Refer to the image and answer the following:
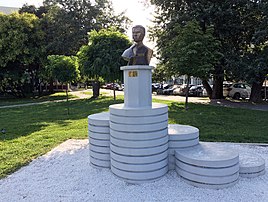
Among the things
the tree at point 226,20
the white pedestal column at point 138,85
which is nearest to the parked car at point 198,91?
the tree at point 226,20

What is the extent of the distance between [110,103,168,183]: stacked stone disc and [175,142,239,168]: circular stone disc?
1.31ft

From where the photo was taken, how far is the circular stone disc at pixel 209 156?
3572 mm

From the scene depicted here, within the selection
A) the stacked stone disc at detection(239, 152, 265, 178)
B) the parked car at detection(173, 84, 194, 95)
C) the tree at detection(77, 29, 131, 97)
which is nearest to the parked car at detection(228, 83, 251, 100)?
the parked car at detection(173, 84, 194, 95)

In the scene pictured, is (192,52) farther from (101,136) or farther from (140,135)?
(140,135)

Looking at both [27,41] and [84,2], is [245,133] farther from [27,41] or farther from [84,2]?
[84,2]

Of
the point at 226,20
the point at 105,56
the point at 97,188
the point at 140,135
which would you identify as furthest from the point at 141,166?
the point at 226,20

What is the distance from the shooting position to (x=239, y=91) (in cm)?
1912

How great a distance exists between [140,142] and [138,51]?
5.42 feet

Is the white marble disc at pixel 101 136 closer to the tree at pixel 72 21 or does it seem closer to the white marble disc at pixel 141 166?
the white marble disc at pixel 141 166

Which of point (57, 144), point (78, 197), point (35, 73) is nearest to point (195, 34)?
point (57, 144)

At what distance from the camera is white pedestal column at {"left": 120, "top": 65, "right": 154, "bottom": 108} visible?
3.95 m

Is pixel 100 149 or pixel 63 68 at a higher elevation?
pixel 63 68

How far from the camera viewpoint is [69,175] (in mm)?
4148

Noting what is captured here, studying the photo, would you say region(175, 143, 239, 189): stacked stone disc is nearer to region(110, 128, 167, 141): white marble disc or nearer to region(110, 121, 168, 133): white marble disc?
region(110, 128, 167, 141): white marble disc
